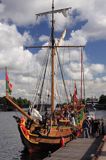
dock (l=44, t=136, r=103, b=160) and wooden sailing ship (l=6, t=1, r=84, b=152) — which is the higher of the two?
wooden sailing ship (l=6, t=1, r=84, b=152)

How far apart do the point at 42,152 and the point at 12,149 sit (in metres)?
7.46

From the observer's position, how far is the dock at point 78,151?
27688 mm

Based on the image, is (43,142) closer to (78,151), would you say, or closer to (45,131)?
(45,131)

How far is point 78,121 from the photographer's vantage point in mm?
48750

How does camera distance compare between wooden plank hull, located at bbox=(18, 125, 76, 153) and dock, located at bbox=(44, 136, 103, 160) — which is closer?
dock, located at bbox=(44, 136, 103, 160)

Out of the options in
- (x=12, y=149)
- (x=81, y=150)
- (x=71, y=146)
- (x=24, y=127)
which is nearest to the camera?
(x=81, y=150)

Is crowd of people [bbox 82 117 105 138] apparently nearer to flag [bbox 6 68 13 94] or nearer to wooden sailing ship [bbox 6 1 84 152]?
wooden sailing ship [bbox 6 1 84 152]

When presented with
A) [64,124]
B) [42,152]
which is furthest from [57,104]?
[42,152]

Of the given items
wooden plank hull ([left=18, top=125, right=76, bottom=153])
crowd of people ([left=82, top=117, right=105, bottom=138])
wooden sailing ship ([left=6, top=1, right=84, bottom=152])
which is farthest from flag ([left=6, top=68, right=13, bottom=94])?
crowd of people ([left=82, top=117, right=105, bottom=138])

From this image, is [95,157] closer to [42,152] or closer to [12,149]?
[42,152]

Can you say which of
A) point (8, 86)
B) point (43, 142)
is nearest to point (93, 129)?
point (43, 142)

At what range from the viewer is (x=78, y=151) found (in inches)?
1189

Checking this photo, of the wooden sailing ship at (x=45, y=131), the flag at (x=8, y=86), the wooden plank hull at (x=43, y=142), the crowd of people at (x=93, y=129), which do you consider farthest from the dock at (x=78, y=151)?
the flag at (x=8, y=86)

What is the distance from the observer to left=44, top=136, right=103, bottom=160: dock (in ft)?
90.8
